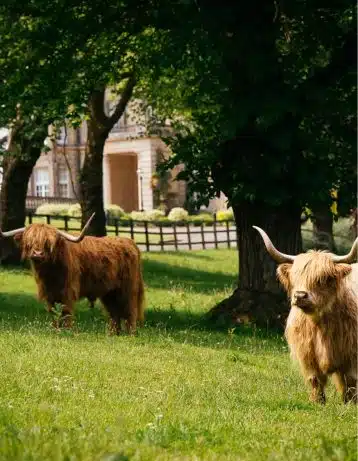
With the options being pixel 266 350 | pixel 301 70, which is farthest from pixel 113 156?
pixel 266 350

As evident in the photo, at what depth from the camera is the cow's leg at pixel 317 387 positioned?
398 inches

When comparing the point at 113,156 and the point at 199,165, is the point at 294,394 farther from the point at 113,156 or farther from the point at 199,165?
the point at 113,156

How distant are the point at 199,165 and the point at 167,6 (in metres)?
2.76

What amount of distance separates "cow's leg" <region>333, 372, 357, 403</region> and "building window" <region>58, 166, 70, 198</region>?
80886 mm

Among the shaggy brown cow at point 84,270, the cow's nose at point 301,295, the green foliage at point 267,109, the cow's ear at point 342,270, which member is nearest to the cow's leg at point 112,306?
the shaggy brown cow at point 84,270

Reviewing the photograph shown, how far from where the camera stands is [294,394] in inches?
414

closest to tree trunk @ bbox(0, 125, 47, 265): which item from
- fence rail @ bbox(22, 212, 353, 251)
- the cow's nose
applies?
fence rail @ bbox(22, 212, 353, 251)

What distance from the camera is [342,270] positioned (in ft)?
34.1

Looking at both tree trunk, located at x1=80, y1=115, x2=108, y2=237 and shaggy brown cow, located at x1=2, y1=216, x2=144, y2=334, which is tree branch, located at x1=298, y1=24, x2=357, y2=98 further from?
tree trunk, located at x1=80, y1=115, x2=108, y2=237

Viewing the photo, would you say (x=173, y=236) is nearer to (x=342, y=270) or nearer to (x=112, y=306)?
(x=112, y=306)

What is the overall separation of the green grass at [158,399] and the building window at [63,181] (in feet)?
238

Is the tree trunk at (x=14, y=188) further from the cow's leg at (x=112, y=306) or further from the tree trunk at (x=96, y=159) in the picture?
the cow's leg at (x=112, y=306)

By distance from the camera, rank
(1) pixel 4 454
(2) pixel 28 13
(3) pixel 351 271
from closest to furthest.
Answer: (1) pixel 4 454 < (3) pixel 351 271 < (2) pixel 28 13

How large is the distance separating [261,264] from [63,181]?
2913 inches
